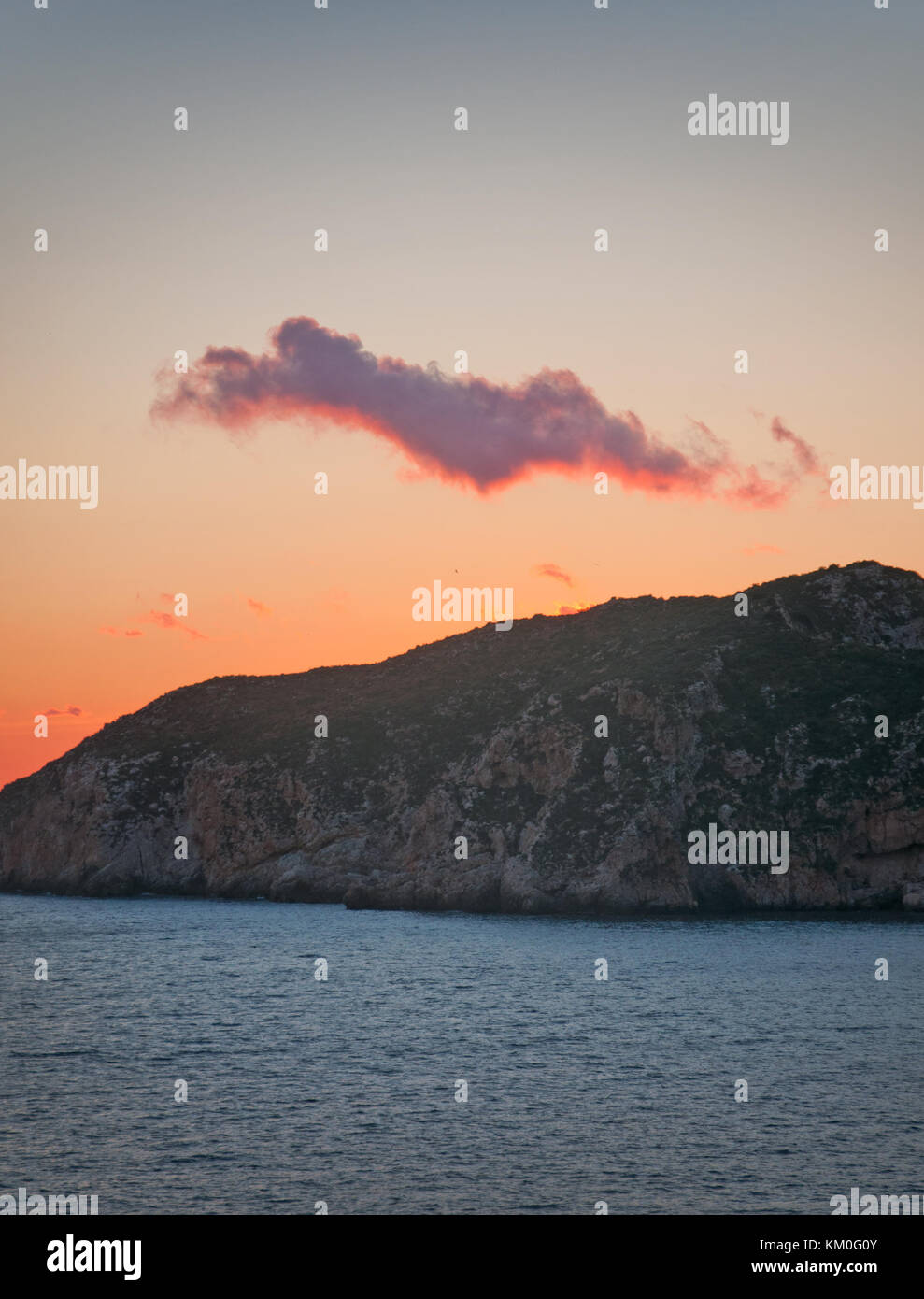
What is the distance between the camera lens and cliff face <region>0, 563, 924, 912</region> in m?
113

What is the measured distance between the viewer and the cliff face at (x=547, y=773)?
112562mm

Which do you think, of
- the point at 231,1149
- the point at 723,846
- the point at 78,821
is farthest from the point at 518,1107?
the point at 78,821

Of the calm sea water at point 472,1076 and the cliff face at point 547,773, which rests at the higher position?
the cliff face at point 547,773

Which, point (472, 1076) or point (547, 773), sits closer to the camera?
point (472, 1076)

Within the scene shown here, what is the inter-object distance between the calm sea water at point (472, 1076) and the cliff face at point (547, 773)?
23.1 meters

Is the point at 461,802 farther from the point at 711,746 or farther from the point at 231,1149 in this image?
the point at 231,1149

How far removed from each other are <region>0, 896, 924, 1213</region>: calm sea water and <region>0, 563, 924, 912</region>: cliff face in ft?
75.6

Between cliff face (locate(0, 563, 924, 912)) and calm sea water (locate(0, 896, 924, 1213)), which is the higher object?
cliff face (locate(0, 563, 924, 912))

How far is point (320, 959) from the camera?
83875mm

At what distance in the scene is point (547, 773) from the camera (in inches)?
5074

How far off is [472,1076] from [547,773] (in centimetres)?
8307

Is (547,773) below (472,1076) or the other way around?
the other way around

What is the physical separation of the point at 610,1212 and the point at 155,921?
94811 millimetres

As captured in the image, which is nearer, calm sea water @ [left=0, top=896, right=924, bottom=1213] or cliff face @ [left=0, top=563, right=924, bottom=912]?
calm sea water @ [left=0, top=896, right=924, bottom=1213]
